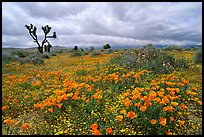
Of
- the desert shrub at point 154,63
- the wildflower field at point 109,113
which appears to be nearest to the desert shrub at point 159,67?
the desert shrub at point 154,63

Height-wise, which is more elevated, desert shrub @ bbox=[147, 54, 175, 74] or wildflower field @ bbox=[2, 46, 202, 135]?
desert shrub @ bbox=[147, 54, 175, 74]

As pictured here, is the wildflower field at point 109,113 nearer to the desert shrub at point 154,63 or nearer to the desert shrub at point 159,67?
the desert shrub at point 159,67

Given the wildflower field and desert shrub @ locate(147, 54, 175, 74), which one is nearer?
the wildflower field

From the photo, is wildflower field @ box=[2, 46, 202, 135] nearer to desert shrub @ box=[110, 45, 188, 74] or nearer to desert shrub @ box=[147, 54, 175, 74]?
desert shrub @ box=[147, 54, 175, 74]

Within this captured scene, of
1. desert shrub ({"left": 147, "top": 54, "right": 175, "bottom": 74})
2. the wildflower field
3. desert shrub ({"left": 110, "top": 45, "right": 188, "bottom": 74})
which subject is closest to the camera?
the wildflower field

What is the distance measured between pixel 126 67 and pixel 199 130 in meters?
4.67

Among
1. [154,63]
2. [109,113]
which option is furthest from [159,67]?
[109,113]

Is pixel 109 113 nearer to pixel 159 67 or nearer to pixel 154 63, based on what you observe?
pixel 159 67

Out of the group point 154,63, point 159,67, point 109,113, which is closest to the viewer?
point 109,113

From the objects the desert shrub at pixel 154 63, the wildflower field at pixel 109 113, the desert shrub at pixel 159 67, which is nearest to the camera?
the wildflower field at pixel 109 113

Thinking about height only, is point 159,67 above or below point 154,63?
below

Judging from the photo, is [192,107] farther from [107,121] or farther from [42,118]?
[42,118]

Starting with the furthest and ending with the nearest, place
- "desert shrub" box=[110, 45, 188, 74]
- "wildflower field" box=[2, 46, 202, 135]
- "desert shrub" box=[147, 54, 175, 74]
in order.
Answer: "desert shrub" box=[110, 45, 188, 74]
"desert shrub" box=[147, 54, 175, 74]
"wildflower field" box=[2, 46, 202, 135]

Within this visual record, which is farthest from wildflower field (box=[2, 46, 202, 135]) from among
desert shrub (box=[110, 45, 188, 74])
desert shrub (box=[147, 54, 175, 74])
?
desert shrub (box=[110, 45, 188, 74])
